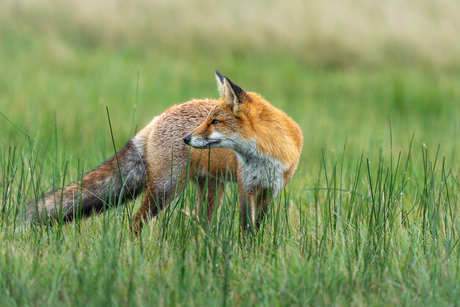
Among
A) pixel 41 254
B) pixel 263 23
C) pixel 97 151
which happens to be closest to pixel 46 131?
pixel 97 151

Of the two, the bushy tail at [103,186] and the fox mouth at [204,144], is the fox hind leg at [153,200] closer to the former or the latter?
the bushy tail at [103,186]

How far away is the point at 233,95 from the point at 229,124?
248 millimetres

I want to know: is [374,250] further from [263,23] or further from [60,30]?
[60,30]

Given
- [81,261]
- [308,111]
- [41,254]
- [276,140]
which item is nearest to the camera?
[81,261]

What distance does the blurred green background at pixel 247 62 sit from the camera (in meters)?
8.42

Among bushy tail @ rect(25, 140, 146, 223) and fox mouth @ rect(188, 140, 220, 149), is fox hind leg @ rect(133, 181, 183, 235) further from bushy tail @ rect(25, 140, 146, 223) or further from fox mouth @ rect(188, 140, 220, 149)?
fox mouth @ rect(188, 140, 220, 149)

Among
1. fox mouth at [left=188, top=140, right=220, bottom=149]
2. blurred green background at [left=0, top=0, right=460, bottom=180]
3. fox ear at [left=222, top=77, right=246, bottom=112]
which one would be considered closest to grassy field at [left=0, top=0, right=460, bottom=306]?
blurred green background at [left=0, top=0, right=460, bottom=180]

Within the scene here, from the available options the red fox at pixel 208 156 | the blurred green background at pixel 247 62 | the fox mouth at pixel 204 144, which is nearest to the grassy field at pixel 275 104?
the blurred green background at pixel 247 62

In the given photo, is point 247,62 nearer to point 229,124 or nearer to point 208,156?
point 208,156

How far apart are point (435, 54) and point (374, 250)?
10.9 m

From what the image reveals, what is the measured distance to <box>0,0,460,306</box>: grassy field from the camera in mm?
2688

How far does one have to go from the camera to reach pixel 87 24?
13.1 meters

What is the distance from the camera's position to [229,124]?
12.0 feet

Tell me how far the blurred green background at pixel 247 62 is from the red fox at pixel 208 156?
2.59m
